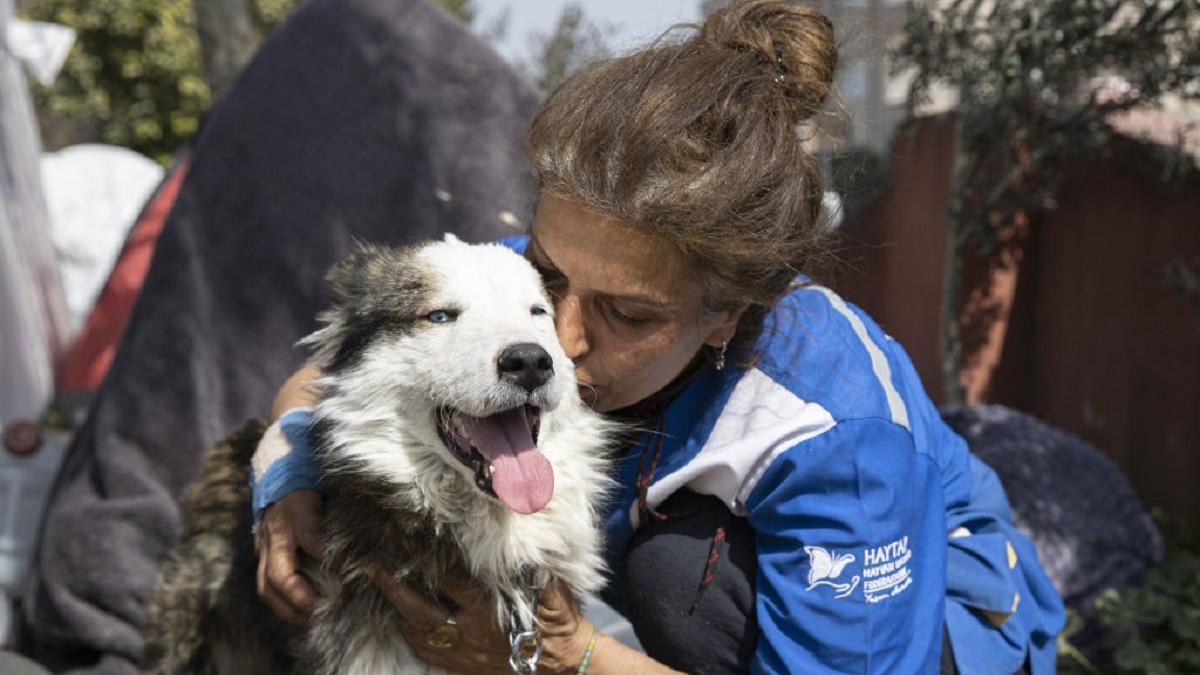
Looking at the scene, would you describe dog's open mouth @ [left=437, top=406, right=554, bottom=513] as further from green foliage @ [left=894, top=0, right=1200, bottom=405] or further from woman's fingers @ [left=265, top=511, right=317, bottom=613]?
green foliage @ [left=894, top=0, right=1200, bottom=405]

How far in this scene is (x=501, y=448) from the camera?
212cm

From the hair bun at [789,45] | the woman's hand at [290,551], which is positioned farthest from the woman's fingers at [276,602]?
the hair bun at [789,45]

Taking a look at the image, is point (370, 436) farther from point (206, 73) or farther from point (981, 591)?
point (206, 73)

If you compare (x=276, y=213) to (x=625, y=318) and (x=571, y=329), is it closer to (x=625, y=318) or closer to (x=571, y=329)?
(x=571, y=329)

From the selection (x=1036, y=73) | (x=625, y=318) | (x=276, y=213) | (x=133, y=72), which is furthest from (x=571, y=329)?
(x=133, y=72)

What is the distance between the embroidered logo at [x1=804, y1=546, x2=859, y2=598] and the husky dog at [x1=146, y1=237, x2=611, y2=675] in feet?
1.61

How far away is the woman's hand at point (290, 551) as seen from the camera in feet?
7.47

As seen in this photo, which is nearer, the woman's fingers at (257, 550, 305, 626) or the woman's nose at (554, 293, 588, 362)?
the woman's nose at (554, 293, 588, 362)

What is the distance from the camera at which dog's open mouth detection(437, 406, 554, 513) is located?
80.8 inches

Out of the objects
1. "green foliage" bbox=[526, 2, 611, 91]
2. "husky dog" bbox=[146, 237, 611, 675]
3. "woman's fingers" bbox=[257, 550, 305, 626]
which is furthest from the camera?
"green foliage" bbox=[526, 2, 611, 91]

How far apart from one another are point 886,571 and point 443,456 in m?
0.94

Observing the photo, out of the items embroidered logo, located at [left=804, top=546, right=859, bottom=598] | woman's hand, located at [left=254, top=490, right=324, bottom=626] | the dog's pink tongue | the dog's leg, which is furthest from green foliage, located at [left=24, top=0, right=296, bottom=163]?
embroidered logo, located at [left=804, top=546, right=859, bottom=598]

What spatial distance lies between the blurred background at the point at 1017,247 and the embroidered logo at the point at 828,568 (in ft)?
2.88

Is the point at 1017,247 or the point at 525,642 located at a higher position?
the point at 1017,247
